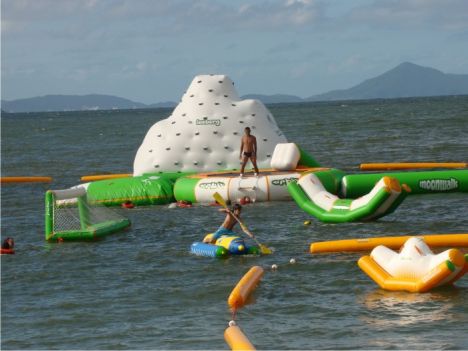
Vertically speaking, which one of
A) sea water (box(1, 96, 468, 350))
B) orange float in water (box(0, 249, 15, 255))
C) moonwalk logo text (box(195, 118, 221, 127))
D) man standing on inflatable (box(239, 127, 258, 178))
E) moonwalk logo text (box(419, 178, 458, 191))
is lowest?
sea water (box(1, 96, 468, 350))

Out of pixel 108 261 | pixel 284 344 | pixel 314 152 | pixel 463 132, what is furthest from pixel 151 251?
pixel 463 132

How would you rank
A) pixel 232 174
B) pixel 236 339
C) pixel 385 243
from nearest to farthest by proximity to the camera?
pixel 236 339
pixel 385 243
pixel 232 174

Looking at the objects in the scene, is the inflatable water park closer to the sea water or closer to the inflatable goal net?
the sea water

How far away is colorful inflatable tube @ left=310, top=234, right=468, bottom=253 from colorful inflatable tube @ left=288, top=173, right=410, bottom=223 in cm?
229

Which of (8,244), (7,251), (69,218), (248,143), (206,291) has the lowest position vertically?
(206,291)

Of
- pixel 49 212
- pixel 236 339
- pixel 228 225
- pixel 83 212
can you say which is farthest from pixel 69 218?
pixel 236 339

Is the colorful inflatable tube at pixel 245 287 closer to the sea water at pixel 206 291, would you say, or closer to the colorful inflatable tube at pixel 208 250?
the sea water at pixel 206 291

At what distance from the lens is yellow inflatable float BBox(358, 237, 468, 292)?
13039mm

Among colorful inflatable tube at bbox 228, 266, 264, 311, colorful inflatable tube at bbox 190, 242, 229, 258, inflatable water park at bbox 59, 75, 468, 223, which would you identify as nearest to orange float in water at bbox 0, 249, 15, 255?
inflatable water park at bbox 59, 75, 468, 223

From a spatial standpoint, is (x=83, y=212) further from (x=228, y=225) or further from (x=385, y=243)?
(x=385, y=243)

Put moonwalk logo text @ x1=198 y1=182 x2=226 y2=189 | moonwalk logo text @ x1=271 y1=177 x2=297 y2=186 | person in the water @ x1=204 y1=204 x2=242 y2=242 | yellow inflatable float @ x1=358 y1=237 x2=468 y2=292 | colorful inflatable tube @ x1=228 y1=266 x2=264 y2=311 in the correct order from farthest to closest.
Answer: moonwalk logo text @ x1=198 y1=182 x2=226 y2=189, moonwalk logo text @ x1=271 y1=177 x2=297 y2=186, person in the water @ x1=204 y1=204 x2=242 y2=242, colorful inflatable tube @ x1=228 y1=266 x2=264 y2=311, yellow inflatable float @ x1=358 y1=237 x2=468 y2=292

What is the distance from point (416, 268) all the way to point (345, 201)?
21.3 feet

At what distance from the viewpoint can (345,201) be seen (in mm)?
→ 19781

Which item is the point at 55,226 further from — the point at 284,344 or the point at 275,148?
the point at 284,344
